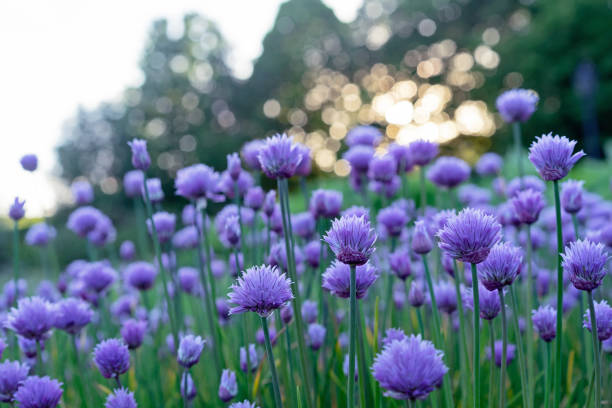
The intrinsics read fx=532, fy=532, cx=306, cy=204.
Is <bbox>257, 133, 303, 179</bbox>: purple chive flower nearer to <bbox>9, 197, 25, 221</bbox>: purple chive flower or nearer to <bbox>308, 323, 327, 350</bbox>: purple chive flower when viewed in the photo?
<bbox>308, 323, 327, 350</bbox>: purple chive flower

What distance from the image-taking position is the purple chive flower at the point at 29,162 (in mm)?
2215

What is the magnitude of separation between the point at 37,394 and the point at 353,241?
869 millimetres

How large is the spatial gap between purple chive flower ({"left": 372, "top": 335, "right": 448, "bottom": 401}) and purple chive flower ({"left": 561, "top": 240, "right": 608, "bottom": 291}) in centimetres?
41

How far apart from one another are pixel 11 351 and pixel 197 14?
2411 cm

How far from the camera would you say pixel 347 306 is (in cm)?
185

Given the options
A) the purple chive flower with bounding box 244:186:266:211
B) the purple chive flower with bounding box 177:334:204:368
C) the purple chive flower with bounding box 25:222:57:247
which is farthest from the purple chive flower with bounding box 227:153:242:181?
the purple chive flower with bounding box 25:222:57:247

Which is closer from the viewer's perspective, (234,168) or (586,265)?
(586,265)

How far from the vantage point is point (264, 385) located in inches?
72.0

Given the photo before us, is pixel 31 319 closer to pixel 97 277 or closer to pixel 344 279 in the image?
pixel 97 277

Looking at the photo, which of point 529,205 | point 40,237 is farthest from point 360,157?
point 40,237

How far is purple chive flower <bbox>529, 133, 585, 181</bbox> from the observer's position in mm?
1151

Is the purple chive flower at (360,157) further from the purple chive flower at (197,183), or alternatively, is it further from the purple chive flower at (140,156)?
the purple chive flower at (140,156)

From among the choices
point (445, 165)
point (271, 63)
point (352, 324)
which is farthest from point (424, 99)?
point (352, 324)

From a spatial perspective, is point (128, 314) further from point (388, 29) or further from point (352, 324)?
point (388, 29)
